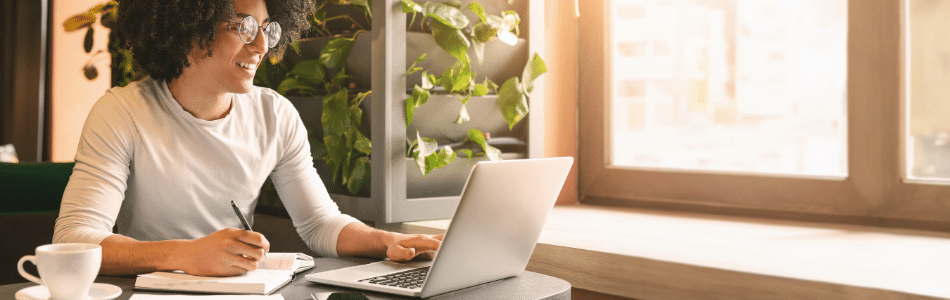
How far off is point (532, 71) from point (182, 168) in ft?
3.14

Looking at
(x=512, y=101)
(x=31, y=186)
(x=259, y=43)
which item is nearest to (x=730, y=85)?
(x=512, y=101)

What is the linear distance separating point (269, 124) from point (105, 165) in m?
0.37

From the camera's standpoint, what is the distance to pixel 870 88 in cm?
176

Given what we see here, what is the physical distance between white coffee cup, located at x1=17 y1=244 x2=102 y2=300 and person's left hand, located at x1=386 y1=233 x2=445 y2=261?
1.59ft

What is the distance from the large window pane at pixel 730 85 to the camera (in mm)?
1868

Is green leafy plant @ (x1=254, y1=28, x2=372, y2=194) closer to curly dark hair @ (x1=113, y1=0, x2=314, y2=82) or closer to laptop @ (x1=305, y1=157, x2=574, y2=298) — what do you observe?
curly dark hair @ (x1=113, y1=0, x2=314, y2=82)

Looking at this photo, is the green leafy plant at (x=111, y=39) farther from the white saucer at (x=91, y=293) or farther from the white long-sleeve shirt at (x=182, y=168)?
the white saucer at (x=91, y=293)

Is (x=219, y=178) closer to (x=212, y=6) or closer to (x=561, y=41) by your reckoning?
(x=212, y=6)

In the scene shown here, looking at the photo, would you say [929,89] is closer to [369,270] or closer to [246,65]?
[369,270]

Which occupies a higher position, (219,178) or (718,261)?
(219,178)

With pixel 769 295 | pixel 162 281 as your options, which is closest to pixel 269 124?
pixel 162 281

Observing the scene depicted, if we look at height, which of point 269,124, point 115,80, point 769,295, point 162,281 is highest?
point 115,80

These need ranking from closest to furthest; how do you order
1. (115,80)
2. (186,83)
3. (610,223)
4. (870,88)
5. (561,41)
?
1. (186,83)
2. (870,88)
3. (610,223)
4. (561,41)
5. (115,80)

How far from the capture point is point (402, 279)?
1076 mm
